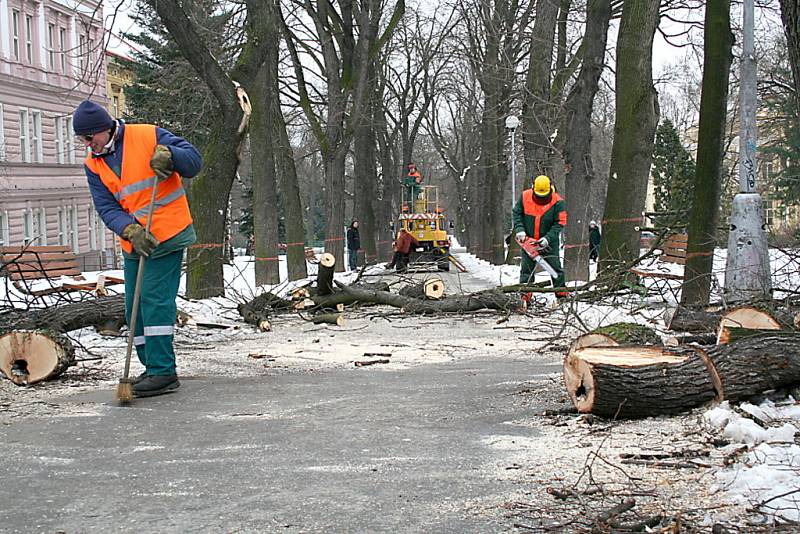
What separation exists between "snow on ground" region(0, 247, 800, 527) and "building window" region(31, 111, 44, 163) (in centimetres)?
3564

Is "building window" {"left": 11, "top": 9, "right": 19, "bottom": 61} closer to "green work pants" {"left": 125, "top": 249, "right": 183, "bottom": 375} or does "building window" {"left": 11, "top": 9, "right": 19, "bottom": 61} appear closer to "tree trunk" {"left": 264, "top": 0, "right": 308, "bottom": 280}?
"tree trunk" {"left": 264, "top": 0, "right": 308, "bottom": 280}

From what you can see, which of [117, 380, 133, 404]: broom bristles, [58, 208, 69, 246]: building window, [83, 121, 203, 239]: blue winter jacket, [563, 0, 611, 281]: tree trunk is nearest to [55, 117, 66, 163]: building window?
[58, 208, 69, 246]: building window

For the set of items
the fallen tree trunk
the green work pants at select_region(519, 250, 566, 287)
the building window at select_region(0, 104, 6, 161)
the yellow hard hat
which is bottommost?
the fallen tree trunk

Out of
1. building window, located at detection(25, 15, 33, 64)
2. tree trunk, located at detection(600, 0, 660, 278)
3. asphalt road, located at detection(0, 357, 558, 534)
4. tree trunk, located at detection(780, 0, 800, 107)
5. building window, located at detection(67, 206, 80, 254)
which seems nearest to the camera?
asphalt road, located at detection(0, 357, 558, 534)

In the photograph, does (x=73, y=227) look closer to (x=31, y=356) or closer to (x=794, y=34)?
(x=31, y=356)

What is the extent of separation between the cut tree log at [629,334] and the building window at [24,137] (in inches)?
1662

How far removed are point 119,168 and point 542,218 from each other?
8.66 meters

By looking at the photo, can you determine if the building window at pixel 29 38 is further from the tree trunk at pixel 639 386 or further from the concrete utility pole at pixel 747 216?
the tree trunk at pixel 639 386

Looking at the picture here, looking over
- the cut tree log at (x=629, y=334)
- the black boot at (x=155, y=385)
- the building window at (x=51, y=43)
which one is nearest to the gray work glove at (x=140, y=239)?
the black boot at (x=155, y=385)

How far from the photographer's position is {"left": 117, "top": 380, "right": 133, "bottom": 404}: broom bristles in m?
7.21

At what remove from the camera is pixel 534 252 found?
15.0 m

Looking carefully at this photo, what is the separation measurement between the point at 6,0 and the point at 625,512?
44.3 m

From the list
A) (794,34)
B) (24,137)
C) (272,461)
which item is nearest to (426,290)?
(794,34)

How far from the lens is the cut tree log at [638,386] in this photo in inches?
234
